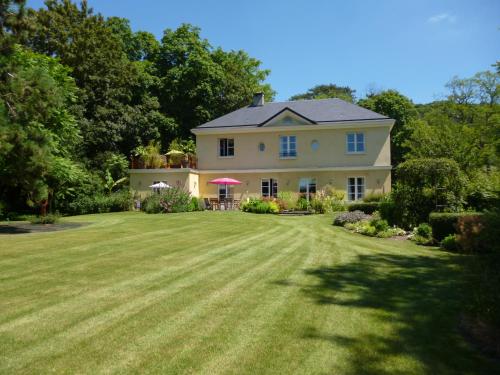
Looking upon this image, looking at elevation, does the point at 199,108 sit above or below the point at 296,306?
above

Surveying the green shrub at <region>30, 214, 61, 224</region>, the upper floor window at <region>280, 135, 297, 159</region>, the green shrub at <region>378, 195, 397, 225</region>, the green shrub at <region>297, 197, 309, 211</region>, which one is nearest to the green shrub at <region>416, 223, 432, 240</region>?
the green shrub at <region>378, 195, 397, 225</region>

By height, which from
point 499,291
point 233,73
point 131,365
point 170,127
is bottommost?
point 131,365

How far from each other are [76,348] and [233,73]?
1683 inches

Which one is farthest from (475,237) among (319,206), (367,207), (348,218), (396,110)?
(396,110)

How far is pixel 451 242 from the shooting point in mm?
11055

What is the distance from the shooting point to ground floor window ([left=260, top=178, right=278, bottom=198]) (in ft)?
98.5

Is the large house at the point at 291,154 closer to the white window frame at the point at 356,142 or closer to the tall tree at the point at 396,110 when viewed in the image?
the white window frame at the point at 356,142

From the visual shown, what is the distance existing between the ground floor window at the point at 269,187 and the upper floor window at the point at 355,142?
20.2 feet

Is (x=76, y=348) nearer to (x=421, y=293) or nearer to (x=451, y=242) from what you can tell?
(x=421, y=293)

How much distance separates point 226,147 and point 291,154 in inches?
212

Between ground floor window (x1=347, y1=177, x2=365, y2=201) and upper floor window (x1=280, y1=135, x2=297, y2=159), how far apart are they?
4786 mm

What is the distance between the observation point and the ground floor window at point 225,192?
3041 cm

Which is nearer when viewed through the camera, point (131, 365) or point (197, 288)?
point (131, 365)

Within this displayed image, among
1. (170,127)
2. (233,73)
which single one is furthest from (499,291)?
(233,73)
